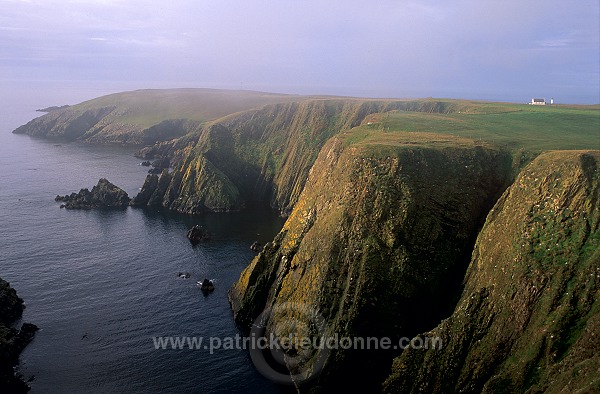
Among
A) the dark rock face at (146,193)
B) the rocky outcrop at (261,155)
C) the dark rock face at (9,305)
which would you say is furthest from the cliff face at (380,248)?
the dark rock face at (146,193)

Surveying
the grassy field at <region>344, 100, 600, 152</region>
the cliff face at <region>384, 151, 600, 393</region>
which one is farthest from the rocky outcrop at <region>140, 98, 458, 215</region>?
the cliff face at <region>384, 151, 600, 393</region>

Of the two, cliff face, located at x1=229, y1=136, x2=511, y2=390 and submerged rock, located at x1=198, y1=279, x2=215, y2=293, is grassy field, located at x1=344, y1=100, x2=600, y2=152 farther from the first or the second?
submerged rock, located at x1=198, y1=279, x2=215, y2=293

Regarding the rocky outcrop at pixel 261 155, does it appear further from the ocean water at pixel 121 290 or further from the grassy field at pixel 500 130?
the grassy field at pixel 500 130

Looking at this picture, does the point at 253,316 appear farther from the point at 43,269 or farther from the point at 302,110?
the point at 302,110

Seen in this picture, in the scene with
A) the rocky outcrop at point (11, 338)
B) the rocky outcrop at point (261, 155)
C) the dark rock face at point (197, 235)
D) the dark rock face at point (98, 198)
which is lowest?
the rocky outcrop at point (11, 338)

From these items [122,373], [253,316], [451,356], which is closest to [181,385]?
[122,373]

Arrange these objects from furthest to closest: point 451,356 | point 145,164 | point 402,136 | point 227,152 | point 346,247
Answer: point 145,164 → point 227,152 → point 402,136 → point 346,247 → point 451,356
